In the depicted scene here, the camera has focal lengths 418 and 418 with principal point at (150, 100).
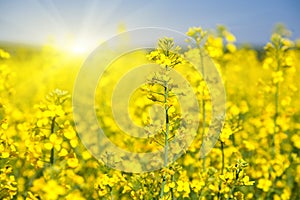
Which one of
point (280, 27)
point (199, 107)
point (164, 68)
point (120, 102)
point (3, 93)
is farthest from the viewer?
point (120, 102)

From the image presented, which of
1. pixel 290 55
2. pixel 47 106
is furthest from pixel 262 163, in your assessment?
pixel 47 106

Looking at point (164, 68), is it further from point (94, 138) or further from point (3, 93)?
point (3, 93)

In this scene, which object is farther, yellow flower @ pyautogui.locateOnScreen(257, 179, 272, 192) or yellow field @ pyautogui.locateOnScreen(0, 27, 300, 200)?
yellow flower @ pyautogui.locateOnScreen(257, 179, 272, 192)

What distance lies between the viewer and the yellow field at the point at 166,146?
3.00m

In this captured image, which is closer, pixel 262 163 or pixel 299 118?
pixel 262 163

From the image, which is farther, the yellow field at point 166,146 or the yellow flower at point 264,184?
the yellow flower at point 264,184

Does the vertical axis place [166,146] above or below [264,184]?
above

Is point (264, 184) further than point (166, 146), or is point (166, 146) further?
point (264, 184)

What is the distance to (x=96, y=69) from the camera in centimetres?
849

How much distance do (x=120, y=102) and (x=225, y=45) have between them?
2.38 meters

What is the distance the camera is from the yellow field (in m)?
3.00

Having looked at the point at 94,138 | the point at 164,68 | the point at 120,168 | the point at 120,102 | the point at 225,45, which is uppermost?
the point at 225,45

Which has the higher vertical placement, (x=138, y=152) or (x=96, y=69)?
(x=96, y=69)

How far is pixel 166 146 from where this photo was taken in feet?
9.55
